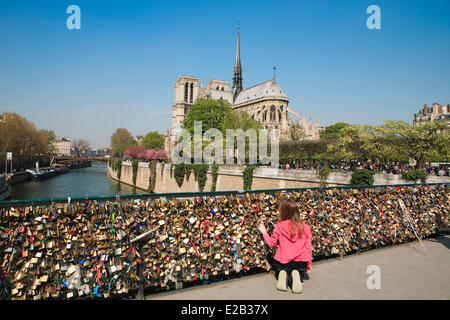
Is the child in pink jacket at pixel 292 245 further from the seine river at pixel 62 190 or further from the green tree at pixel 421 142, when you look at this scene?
the seine river at pixel 62 190

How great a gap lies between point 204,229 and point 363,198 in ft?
14.4

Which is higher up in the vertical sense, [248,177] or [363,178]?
[363,178]

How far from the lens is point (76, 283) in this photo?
4.38 meters

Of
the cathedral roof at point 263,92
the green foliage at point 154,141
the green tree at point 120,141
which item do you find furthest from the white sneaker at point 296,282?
the green tree at point 120,141

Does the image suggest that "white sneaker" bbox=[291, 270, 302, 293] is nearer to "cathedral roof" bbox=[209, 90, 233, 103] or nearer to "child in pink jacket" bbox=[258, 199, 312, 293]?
"child in pink jacket" bbox=[258, 199, 312, 293]

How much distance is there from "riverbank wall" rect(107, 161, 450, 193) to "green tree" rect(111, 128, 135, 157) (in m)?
67.0

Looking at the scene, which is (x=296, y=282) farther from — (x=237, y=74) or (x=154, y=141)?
(x=154, y=141)

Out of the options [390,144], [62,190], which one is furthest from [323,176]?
[62,190]

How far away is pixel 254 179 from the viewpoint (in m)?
28.7

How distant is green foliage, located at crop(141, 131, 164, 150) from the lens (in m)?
107

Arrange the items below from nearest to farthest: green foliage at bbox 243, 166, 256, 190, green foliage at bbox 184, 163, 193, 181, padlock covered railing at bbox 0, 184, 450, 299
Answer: padlock covered railing at bbox 0, 184, 450, 299, green foliage at bbox 243, 166, 256, 190, green foliage at bbox 184, 163, 193, 181

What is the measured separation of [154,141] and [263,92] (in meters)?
43.5

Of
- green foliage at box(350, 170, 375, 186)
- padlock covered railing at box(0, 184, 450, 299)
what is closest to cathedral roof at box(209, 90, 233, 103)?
green foliage at box(350, 170, 375, 186)
